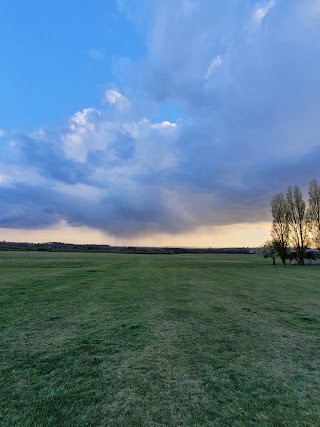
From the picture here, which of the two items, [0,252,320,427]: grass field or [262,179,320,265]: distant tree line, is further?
[262,179,320,265]: distant tree line

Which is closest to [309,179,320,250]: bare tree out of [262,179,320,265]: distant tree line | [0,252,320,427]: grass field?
[262,179,320,265]: distant tree line

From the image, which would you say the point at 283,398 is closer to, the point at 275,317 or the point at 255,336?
the point at 255,336

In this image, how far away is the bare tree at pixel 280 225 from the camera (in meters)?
57.1

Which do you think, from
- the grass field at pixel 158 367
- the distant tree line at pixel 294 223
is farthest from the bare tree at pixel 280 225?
the grass field at pixel 158 367

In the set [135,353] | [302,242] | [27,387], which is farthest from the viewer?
[302,242]

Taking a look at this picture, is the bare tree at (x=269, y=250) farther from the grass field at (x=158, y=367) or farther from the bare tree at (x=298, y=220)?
the grass field at (x=158, y=367)

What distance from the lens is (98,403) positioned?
4.29 meters

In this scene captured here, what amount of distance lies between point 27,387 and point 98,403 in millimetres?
1521

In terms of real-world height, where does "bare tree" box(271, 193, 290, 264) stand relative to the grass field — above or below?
above

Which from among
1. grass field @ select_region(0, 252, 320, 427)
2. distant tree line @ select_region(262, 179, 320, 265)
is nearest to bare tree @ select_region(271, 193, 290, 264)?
distant tree line @ select_region(262, 179, 320, 265)

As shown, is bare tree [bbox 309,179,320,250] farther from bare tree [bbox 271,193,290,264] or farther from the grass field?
the grass field

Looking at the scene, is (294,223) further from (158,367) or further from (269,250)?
(158,367)

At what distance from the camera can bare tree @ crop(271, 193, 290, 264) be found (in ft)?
187

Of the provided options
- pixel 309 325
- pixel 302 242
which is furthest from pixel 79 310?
pixel 302 242
